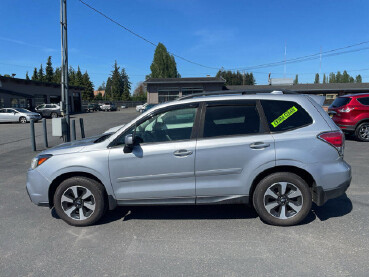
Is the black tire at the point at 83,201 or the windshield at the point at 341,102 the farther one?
the windshield at the point at 341,102

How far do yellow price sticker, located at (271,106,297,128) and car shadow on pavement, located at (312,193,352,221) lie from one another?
1.49 metres

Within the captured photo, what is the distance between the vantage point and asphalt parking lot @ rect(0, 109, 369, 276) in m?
2.72

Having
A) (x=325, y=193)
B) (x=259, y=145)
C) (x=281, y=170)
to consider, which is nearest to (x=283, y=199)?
(x=281, y=170)

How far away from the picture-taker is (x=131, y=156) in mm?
3492

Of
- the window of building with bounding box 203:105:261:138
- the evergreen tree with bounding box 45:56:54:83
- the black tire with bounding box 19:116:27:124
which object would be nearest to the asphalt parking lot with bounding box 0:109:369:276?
the window of building with bounding box 203:105:261:138

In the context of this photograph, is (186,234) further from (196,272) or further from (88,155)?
(88,155)

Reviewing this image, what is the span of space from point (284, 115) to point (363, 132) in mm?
8215

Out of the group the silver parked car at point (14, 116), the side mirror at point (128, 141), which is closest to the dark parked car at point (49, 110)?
the silver parked car at point (14, 116)

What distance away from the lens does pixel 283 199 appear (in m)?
3.51

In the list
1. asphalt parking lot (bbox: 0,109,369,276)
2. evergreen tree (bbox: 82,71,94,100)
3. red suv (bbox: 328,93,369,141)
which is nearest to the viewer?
asphalt parking lot (bbox: 0,109,369,276)

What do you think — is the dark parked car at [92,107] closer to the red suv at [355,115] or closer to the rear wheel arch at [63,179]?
the red suv at [355,115]

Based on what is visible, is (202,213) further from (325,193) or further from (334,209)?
(334,209)

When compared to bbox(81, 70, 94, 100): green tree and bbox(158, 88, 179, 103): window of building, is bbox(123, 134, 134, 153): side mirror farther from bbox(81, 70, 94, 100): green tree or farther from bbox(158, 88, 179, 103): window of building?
bbox(81, 70, 94, 100): green tree

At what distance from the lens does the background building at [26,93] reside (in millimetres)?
29200
